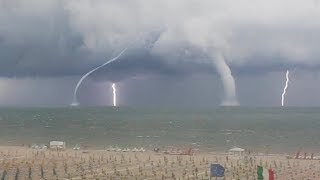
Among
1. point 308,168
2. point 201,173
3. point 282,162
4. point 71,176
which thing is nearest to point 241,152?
point 282,162

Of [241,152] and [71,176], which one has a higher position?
[241,152]

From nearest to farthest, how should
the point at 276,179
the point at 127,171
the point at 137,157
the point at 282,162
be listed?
the point at 276,179 → the point at 127,171 → the point at 282,162 → the point at 137,157

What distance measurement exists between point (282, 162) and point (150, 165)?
1635cm

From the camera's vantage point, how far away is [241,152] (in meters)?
73.8

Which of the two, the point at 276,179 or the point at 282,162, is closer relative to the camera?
the point at 276,179

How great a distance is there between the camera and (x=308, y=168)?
56031mm

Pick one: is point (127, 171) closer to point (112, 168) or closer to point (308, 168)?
point (112, 168)

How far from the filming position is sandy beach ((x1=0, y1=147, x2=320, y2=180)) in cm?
4862

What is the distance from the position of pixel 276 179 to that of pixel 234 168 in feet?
24.4

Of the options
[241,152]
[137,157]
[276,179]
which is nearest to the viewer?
[276,179]

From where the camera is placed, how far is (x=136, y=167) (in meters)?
54.9

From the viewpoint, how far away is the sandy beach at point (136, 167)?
4862 centimetres

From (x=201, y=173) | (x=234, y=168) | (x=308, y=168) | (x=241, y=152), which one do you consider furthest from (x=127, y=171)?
(x=241, y=152)

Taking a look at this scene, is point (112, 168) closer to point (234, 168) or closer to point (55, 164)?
point (55, 164)
